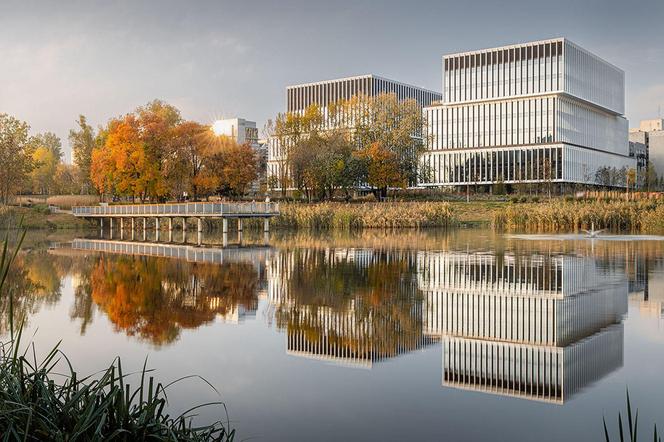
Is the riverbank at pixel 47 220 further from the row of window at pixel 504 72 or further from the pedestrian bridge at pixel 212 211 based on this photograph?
the row of window at pixel 504 72

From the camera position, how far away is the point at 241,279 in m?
18.0

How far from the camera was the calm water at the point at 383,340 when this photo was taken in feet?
21.7

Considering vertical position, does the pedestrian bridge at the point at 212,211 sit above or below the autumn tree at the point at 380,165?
below

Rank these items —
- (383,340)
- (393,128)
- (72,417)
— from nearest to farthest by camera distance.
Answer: (72,417)
(383,340)
(393,128)

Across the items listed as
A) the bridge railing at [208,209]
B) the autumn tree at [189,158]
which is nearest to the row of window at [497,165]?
the autumn tree at [189,158]

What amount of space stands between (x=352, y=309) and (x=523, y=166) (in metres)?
90.8

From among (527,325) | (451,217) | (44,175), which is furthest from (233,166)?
(527,325)

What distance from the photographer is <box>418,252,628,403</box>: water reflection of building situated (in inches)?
309

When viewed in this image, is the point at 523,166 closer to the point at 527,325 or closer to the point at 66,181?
the point at 66,181

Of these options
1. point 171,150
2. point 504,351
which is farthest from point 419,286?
point 171,150

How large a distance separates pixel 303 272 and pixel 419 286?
451cm

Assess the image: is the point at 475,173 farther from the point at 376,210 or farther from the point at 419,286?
the point at 419,286

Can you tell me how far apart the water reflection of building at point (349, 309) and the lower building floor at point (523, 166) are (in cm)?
7634

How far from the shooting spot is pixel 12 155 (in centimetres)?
5928
